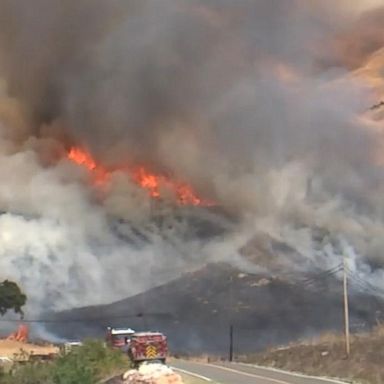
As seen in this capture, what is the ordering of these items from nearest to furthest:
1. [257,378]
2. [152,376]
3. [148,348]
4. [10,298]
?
[152,376], [257,378], [148,348], [10,298]

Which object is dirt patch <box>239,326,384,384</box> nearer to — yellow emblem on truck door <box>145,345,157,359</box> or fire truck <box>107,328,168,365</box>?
fire truck <box>107,328,168,365</box>

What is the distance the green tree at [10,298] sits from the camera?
121 m

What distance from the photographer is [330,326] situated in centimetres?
14212

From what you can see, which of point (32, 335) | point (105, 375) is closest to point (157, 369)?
point (105, 375)

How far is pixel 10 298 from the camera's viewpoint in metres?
123

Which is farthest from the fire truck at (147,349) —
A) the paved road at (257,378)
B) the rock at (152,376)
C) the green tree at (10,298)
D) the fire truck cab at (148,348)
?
the green tree at (10,298)

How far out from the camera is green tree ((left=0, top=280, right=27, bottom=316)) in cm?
12069

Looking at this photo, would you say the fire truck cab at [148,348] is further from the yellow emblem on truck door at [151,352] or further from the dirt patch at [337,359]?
the dirt patch at [337,359]

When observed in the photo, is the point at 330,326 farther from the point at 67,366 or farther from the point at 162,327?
the point at 67,366

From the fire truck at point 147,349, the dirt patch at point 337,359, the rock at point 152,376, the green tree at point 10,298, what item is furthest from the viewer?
the green tree at point 10,298

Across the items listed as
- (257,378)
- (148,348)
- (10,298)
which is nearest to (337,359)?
(257,378)

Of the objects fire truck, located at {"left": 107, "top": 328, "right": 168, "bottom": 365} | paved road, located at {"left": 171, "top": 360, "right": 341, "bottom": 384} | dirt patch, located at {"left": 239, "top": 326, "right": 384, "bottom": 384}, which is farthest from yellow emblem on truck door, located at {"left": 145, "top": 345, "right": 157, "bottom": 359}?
dirt patch, located at {"left": 239, "top": 326, "right": 384, "bottom": 384}

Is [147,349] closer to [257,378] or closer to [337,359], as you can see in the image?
[257,378]

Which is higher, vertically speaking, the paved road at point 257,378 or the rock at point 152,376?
the rock at point 152,376
